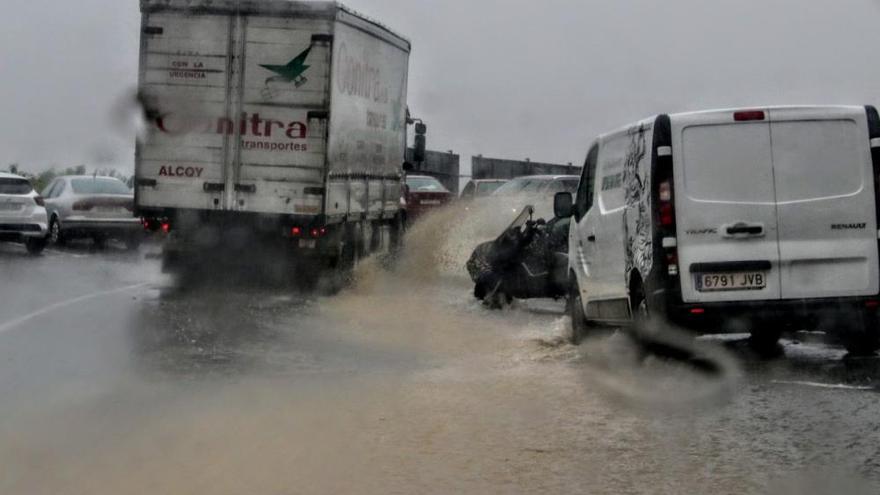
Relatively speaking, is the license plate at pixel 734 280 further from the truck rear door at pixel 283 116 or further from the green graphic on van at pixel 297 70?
the green graphic on van at pixel 297 70

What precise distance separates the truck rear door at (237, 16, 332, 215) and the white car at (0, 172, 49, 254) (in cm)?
937

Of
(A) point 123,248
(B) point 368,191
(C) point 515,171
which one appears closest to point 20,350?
(B) point 368,191

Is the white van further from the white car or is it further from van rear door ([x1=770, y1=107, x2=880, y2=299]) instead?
the white car

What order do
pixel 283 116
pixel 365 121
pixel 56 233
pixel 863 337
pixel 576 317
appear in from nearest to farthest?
pixel 863 337, pixel 576 317, pixel 283 116, pixel 365 121, pixel 56 233

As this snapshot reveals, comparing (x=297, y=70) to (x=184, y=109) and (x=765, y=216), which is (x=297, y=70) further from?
(x=765, y=216)

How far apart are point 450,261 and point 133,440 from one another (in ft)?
51.8

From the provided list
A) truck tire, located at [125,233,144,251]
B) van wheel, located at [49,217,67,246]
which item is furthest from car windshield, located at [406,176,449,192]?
van wheel, located at [49,217,67,246]

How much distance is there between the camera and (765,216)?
33.9ft

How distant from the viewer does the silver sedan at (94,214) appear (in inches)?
1080

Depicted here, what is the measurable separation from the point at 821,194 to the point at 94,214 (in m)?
19.4

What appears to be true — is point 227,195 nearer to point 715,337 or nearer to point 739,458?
point 715,337

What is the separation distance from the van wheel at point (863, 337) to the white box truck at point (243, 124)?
8295 mm

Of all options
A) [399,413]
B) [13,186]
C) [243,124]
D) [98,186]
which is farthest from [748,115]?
[98,186]

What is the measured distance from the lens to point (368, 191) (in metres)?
21.1
